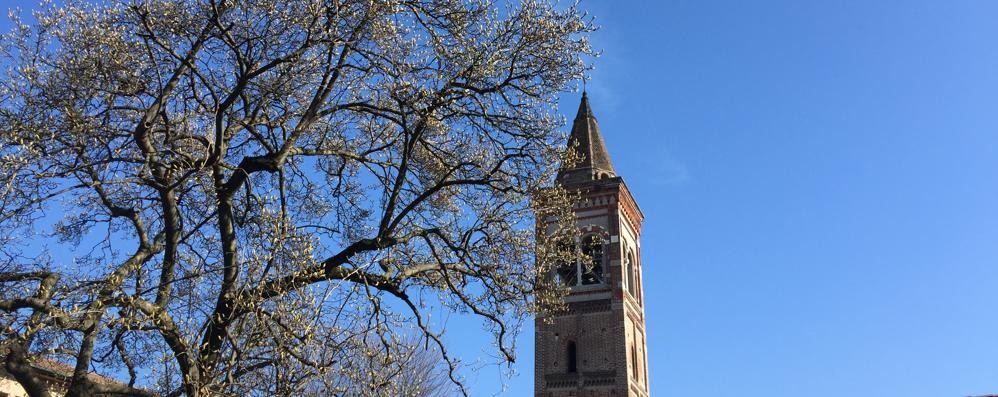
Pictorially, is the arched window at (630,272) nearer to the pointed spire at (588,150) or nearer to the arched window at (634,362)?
the arched window at (634,362)

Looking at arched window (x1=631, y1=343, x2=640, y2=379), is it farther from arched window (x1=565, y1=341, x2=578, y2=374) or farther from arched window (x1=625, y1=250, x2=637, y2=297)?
arched window (x1=625, y1=250, x2=637, y2=297)

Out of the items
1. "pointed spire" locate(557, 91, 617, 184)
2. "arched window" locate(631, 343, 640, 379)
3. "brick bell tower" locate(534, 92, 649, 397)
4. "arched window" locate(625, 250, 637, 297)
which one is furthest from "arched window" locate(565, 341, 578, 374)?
"pointed spire" locate(557, 91, 617, 184)

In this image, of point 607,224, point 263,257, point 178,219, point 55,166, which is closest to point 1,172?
point 55,166

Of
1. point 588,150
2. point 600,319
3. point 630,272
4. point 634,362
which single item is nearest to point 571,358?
point 600,319

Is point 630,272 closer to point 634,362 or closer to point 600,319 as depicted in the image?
point 600,319

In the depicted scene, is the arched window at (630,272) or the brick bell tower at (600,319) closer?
the brick bell tower at (600,319)

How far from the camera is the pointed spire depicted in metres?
38.8

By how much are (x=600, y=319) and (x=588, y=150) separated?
8977 mm

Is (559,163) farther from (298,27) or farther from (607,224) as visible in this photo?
(607,224)

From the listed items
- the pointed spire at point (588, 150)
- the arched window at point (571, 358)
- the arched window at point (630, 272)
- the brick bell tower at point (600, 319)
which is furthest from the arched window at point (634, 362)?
the pointed spire at point (588, 150)

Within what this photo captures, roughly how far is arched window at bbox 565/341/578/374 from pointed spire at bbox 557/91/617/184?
740 centimetres

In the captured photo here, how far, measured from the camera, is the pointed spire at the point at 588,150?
38.8 meters

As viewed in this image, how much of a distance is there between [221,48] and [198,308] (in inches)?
135

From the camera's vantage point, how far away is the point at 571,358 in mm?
34469
